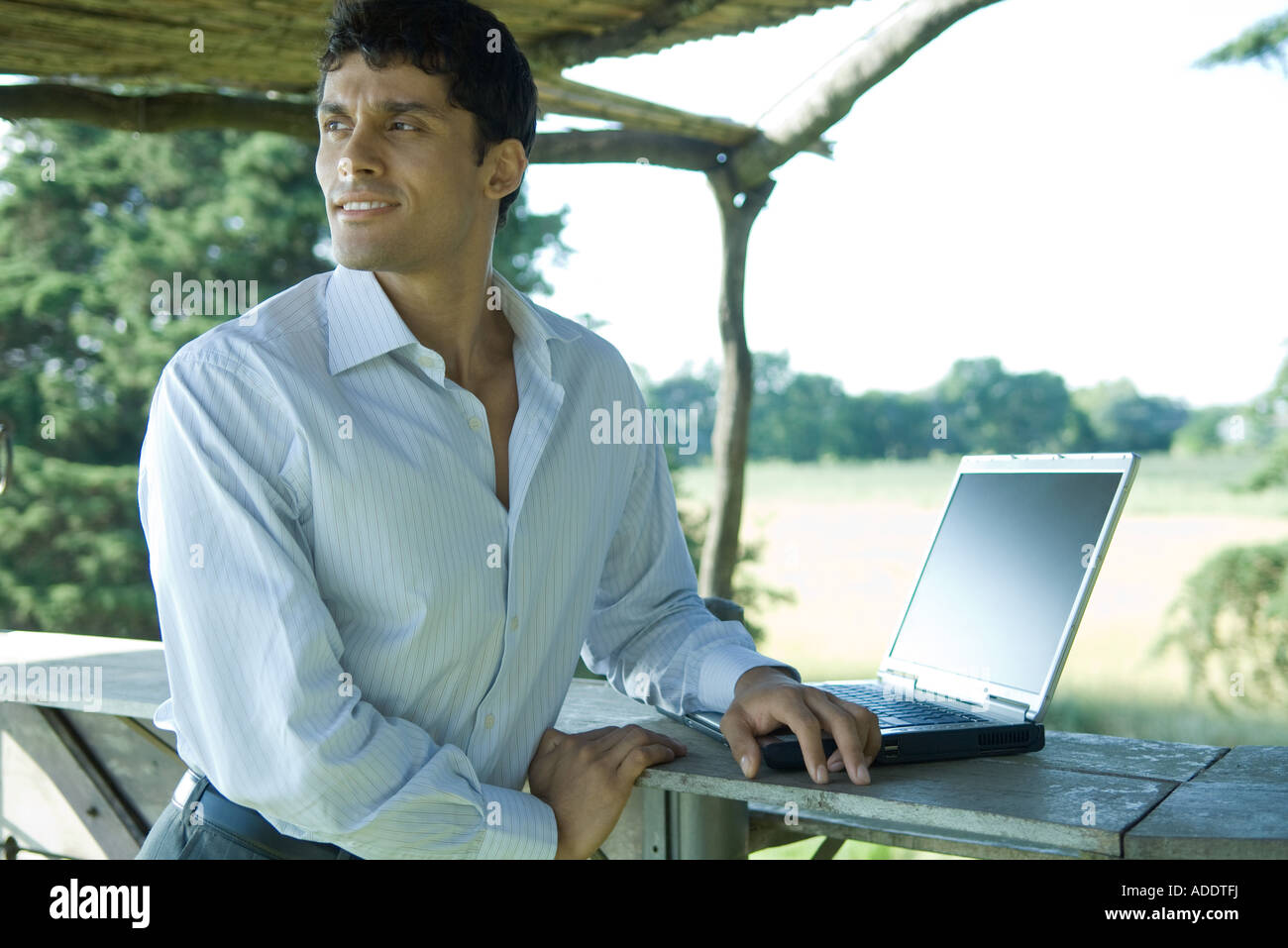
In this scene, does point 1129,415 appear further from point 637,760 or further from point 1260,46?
point 637,760

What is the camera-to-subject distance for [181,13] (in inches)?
114

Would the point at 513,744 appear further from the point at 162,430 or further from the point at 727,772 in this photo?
the point at 162,430

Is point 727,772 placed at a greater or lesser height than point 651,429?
lesser

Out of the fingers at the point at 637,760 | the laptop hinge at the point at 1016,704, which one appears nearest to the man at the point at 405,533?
the fingers at the point at 637,760

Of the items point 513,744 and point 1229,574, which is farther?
point 1229,574

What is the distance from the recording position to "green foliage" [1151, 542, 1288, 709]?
7.00 metres

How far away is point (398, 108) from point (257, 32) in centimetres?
167

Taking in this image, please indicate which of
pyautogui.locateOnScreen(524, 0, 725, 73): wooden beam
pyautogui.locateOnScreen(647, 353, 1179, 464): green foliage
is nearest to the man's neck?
pyautogui.locateOnScreen(524, 0, 725, 73): wooden beam

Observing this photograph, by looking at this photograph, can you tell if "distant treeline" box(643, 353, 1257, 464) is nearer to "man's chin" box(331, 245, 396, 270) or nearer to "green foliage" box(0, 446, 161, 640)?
"green foliage" box(0, 446, 161, 640)

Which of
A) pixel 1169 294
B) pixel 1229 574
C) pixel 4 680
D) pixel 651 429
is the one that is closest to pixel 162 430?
pixel 651 429

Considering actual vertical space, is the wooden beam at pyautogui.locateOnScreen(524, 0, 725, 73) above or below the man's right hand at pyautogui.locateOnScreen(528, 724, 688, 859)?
above

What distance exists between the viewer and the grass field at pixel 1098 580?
7.88 m
